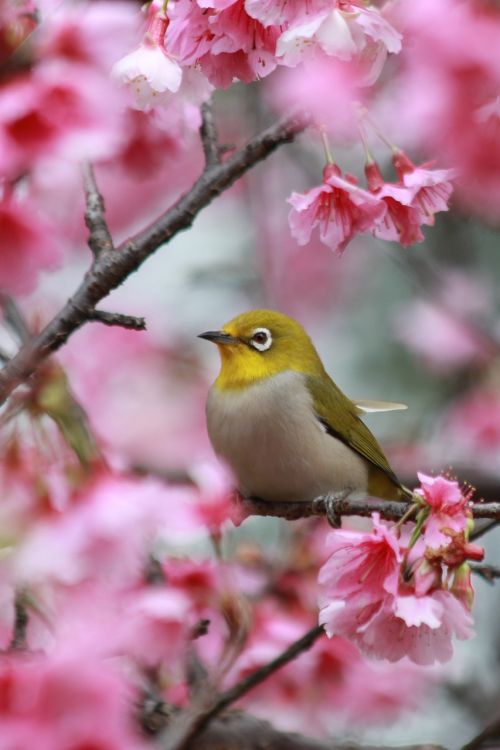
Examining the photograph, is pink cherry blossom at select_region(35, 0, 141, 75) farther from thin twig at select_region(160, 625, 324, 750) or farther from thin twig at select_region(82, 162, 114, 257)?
thin twig at select_region(160, 625, 324, 750)

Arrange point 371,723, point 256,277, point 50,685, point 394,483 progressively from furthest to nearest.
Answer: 1. point 256,277
2. point 371,723
3. point 394,483
4. point 50,685

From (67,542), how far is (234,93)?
160 inches

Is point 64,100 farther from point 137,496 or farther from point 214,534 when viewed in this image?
point 214,534

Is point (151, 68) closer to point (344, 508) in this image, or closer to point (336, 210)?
point (336, 210)

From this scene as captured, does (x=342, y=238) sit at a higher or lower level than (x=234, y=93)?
lower

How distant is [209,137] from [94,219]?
0.32 m

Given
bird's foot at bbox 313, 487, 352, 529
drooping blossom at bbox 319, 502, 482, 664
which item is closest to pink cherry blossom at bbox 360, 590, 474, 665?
drooping blossom at bbox 319, 502, 482, 664

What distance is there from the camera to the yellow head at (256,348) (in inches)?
131

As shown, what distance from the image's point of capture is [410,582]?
2.08 m

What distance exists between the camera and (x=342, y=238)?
2293mm

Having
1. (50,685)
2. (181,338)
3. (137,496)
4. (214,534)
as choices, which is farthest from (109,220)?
(50,685)

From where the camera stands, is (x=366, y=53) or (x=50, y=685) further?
(x=366, y=53)

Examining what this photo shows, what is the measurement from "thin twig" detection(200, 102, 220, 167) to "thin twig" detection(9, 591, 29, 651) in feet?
2.87

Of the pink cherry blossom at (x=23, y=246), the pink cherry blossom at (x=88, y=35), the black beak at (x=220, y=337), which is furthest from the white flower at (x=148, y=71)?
the black beak at (x=220, y=337)
